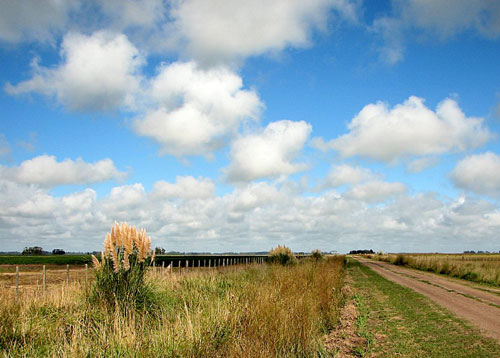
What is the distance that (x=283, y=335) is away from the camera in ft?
23.4

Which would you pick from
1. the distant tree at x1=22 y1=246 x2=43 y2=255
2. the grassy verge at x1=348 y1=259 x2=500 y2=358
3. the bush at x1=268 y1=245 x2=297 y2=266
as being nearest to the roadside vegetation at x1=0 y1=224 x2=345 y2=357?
the grassy verge at x1=348 y1=259 x2=500 y2=358

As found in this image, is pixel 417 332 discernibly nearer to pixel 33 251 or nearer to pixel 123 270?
pixel 123 270

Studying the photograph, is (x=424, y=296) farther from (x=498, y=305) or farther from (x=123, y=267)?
(x=123, y=267)

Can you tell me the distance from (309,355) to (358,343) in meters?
2.51

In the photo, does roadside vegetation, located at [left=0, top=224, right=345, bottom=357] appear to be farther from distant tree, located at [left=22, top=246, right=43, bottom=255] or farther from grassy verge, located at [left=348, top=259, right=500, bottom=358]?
distant tree, located at [left=22, top=246, right=43, bottom=255]

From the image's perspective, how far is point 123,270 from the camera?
908cm

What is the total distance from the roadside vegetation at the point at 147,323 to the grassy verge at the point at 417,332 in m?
1.34

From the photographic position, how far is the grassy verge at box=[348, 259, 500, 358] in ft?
26.9

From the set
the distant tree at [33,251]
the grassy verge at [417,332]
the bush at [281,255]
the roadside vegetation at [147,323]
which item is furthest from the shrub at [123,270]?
the distant tree at [33,251]

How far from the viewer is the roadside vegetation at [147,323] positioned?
5.95m

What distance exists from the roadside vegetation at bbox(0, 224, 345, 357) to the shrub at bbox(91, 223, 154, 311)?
24 mm

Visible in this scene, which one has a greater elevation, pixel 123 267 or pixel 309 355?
pixel 123 267

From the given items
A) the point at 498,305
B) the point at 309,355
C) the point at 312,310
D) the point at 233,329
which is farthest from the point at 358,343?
the point at 498,305

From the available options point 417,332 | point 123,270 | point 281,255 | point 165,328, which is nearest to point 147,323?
point 123,270
